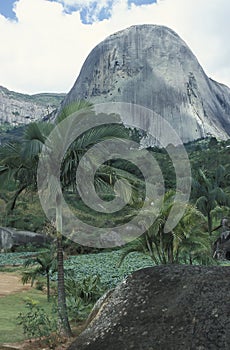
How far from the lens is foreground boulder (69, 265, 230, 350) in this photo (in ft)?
15.0

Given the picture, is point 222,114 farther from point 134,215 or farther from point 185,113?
point 134,215

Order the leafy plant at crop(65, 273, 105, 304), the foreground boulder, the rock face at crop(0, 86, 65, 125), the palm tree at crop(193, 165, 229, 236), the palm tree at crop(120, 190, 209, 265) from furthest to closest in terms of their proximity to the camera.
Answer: the rock face at crop(0, 86, 65, 125)
the palm tree at crop(193, 165, 229, 236)
the leafy plant at crop(65, 273, 105, 304)
the palm tree at crop(120, 190, 209, 265)
the foreground boulder

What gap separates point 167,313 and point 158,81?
8481cm

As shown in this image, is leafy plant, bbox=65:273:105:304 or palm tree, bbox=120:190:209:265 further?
leafy plant, bbox=65:273:105:304

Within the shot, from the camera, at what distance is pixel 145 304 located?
5410mm

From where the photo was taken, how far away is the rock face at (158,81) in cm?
8356

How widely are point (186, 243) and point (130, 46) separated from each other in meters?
86.6

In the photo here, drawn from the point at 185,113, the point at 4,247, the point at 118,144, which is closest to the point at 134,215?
the point at 118,144

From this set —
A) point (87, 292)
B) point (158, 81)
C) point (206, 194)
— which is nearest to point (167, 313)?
point (87, 292)

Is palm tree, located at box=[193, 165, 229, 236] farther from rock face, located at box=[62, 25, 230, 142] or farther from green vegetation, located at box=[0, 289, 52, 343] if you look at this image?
rock face, located at box=[62, 25, 230, 142]

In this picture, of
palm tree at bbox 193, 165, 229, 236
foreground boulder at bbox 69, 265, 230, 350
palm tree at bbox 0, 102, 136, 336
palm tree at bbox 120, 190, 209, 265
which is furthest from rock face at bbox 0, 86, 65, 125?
foreground boulder at bbox 69, 265, 230, 350

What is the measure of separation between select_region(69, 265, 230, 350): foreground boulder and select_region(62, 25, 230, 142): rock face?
75.5m

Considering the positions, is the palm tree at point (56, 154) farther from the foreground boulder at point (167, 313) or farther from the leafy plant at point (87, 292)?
the leafy plant at point (87, 292)

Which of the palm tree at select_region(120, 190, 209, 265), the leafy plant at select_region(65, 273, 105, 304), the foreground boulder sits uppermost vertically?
the palm tree at select_region(120, 190, 209, 265)
